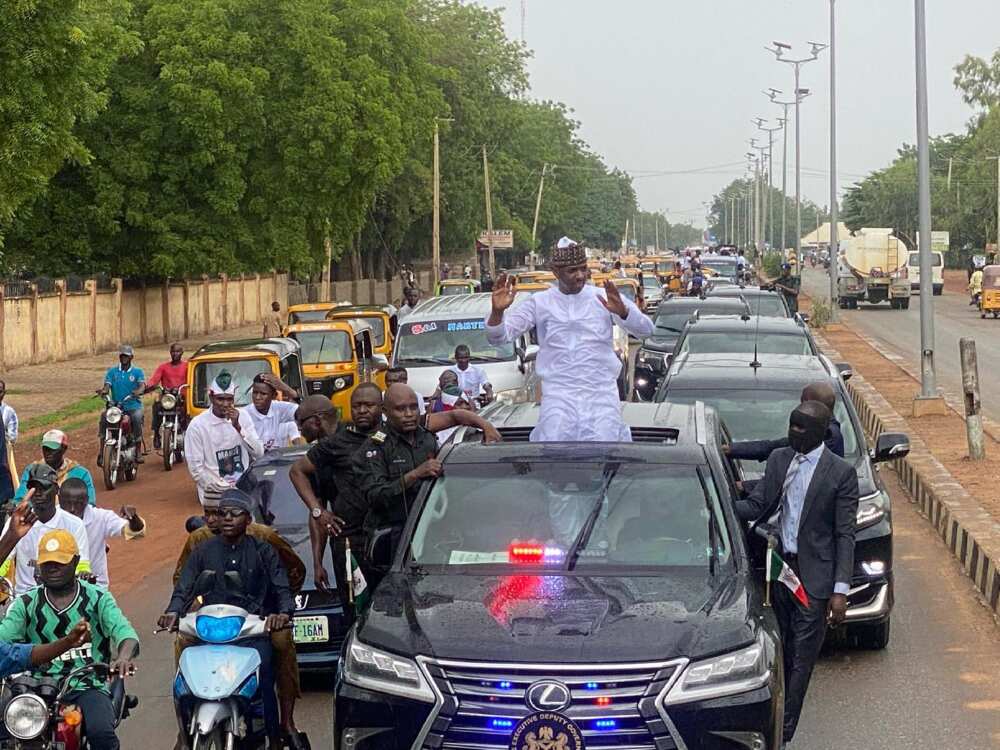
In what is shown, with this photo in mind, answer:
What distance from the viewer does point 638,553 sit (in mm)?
6914

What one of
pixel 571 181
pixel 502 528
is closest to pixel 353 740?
pixel 502 528

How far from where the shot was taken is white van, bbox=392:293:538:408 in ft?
66.9

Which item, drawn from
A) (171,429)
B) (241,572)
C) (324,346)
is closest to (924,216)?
(324,346)

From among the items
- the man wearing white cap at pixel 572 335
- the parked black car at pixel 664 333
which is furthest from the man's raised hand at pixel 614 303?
the parked black car at pixel 664 333

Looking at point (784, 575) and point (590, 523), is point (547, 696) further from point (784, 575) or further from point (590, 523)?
point (784, 575)

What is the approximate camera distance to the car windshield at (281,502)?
10.0 meters

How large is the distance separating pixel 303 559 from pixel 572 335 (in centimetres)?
236

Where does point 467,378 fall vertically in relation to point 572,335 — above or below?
below

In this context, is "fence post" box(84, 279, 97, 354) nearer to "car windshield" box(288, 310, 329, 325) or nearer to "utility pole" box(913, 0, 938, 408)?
"car windshield" box(288, 310, 329, 325)

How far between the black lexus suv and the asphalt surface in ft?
5.42

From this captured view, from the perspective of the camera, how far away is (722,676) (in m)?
5.98

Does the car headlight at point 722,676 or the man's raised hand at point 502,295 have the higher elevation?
the man's raised hand at point 502,295

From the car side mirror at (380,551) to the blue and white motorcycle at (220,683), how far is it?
55 cm

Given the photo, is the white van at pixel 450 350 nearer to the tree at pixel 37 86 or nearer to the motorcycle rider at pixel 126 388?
the motorcycle rider at pixel 126 388
